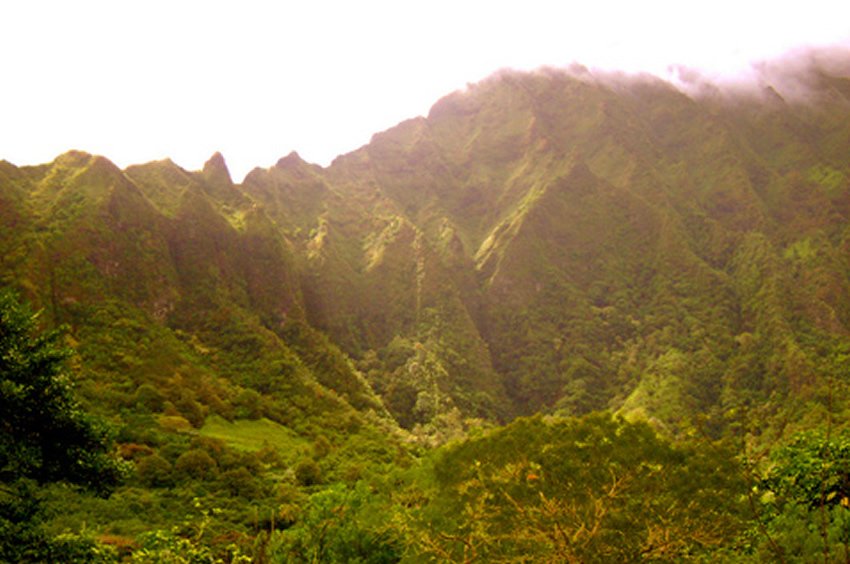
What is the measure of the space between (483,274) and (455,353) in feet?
139

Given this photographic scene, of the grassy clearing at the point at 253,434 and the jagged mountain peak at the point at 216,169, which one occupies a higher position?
the jagged mountain peak at the point at 216,169

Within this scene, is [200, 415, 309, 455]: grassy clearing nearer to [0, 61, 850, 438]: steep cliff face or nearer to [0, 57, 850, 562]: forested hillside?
[0, 57, 850, 562]: forested hillside

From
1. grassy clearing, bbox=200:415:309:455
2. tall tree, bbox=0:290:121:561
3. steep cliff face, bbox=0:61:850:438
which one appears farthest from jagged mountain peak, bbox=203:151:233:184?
tall tree, bbox=0:290:121:561

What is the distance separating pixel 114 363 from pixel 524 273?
12154cm

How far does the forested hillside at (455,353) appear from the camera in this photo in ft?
49.8

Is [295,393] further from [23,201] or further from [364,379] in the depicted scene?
[23,201]

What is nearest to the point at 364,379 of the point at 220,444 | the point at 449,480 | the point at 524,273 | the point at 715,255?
the point at 220,444

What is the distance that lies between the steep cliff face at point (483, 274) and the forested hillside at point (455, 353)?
26.3 inches

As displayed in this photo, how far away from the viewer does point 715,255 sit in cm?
16575

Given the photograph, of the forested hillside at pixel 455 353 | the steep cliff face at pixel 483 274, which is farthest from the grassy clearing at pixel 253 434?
the steep cliff face at pixel 483 274

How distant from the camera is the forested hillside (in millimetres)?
15180

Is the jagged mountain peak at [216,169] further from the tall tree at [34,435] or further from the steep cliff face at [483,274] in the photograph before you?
the tall tree at [34,435]

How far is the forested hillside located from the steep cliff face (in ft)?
2.19

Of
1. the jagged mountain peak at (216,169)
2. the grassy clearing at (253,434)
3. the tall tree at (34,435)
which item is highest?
the jagged mountain peak at (216,169)
